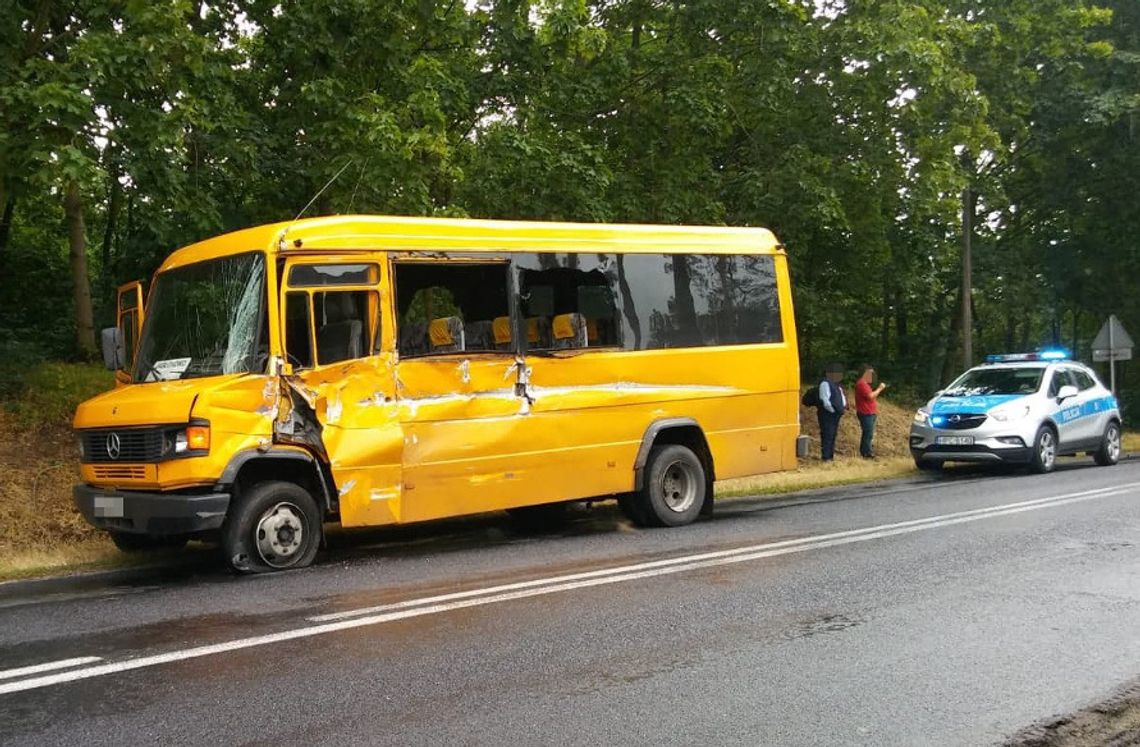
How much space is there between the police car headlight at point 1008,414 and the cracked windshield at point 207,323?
12.3 m

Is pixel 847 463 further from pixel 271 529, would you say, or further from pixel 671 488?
pixel 271 529

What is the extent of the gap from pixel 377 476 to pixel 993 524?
6189mm

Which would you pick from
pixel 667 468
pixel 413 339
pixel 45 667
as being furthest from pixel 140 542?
pixel 667 468

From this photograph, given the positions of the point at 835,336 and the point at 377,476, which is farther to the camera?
the point at 835,336

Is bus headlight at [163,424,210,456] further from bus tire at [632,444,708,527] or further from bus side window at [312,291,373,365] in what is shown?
bus tire at [632,444,708,527]

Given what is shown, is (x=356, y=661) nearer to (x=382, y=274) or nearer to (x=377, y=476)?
(x=377, y=476)

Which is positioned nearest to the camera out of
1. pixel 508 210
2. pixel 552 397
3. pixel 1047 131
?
pixel 552 397

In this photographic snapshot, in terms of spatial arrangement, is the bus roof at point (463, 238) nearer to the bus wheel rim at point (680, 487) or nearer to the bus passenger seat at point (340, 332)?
the bus passenger seat at point (340, 332)

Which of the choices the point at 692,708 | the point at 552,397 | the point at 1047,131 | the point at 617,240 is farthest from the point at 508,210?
the point at 1047,131

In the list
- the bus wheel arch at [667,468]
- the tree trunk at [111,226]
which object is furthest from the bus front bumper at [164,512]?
the bus wheel arch at [667,468]

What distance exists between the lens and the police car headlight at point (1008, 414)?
53.0 feet

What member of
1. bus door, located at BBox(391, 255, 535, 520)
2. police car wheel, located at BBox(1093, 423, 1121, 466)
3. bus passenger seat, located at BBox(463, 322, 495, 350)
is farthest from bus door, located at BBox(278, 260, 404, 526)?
police car wheel, located at BBox(1093, 423, 1121, 466)

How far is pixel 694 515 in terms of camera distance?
11047 mm

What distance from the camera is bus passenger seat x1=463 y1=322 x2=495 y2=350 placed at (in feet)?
31.1
